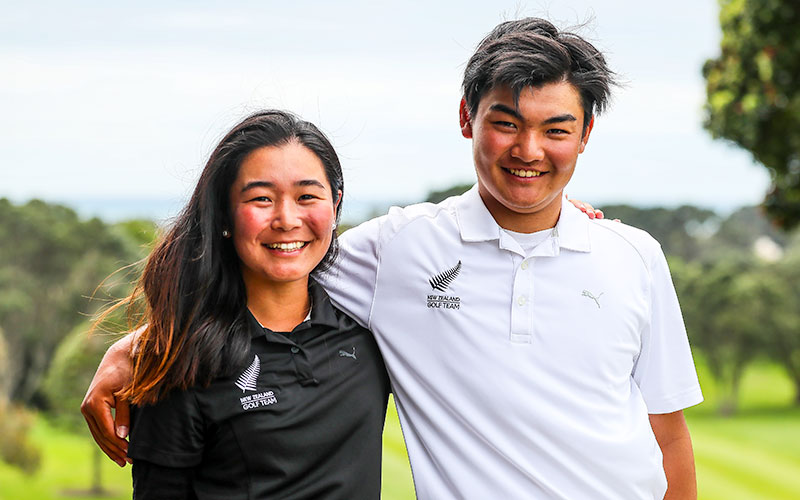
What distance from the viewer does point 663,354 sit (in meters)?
2.81

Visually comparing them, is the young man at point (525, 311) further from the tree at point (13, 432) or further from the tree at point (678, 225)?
the tree at point (13, 432)

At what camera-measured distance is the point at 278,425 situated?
2.34 m

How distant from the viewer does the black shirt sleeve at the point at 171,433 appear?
228 centimetres

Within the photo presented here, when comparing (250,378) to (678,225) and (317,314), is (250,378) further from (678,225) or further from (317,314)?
(678,225)

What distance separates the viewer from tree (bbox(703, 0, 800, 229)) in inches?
398

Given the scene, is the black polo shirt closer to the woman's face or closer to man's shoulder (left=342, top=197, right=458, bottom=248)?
the woman's face

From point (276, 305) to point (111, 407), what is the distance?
554 mm

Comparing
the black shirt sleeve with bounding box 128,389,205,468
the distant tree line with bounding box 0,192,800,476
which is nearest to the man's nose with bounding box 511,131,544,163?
the black shirt sleeve with bounding box 128,389,205,468

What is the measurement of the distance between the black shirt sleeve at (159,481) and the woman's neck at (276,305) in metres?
0.46

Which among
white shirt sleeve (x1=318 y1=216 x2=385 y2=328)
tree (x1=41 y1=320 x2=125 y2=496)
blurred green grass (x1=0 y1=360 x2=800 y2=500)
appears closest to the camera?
white shirt sleeve (x1=318 y1=216 x2=385 y2=328)

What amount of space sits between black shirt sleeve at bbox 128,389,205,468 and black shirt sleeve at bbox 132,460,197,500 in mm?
24

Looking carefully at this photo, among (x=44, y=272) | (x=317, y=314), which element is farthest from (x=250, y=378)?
(x=44, y=272)

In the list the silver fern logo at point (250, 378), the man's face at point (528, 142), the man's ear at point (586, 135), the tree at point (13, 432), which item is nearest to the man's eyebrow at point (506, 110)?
the man's face at point (528, 142)

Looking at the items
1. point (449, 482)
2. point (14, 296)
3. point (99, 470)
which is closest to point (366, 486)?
point (449, 482)
